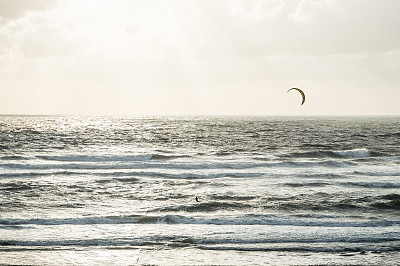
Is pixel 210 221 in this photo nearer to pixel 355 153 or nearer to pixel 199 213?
pixel 199 213

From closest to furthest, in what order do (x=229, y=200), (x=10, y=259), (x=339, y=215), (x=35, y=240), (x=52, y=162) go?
(x=10, y=259)
(x=35, y=240)
(x=339, y=215)
(x=229, y=200)
(x=52, y=162)

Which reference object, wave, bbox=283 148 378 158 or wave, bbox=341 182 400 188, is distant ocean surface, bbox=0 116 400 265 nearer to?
wave, bbox=341 182 400 188

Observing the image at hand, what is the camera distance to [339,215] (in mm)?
15273

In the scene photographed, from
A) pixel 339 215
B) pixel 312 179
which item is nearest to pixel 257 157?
pixel 312 179

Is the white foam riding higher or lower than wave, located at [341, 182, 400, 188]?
higher

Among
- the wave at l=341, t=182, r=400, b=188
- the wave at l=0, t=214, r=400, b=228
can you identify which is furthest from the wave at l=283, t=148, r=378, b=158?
the wave at l=0, t=214, r=400, b=228

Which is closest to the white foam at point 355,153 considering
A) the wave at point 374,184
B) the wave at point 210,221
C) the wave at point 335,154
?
the wave at point 335,154

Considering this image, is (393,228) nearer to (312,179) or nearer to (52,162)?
(312,179)

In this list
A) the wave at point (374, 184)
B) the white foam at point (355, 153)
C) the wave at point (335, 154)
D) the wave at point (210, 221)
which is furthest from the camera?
the white foam at point (355, 153)

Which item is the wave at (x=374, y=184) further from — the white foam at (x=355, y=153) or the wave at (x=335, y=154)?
the white foam at (x=355, y=153)

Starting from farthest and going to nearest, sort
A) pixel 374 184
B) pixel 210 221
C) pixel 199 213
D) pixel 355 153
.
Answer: pixel 355 153 → pixel 374 184 → pixel 199 213 → pixel 210 221

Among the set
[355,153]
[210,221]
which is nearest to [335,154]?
[355,153]

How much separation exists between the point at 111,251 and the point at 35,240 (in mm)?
2261

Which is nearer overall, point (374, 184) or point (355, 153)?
point (374, 184)
